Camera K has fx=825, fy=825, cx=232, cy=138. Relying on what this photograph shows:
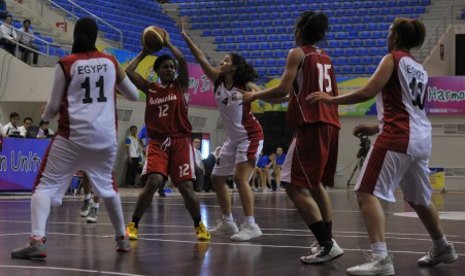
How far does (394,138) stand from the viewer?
5.94 metres

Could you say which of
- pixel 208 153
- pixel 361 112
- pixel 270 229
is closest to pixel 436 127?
pixel 361 112

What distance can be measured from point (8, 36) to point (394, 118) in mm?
16681

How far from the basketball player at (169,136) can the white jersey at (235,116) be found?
0.44 meters

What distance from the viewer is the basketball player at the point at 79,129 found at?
6.60 metres

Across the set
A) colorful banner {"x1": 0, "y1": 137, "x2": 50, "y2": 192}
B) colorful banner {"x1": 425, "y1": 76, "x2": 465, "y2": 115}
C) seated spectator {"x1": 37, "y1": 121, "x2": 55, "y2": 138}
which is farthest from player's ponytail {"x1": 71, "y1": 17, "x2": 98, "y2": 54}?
colorful banner {"x1": 425, "y1": 76, "x2": 465, "y2": 115}

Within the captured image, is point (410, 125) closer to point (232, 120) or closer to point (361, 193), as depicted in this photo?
point (361, 193)

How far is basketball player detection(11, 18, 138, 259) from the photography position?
6.60 m

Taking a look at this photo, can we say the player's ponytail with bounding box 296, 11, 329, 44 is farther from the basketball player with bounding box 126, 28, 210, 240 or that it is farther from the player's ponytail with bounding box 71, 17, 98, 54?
the basketball player with bounding box 126, 28, 210, 240

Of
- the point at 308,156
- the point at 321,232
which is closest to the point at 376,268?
the point at 321,232

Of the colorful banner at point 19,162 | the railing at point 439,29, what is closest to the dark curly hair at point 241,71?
the colorful banner at point 19,162

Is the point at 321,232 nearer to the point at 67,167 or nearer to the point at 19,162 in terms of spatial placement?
the point at 67,167

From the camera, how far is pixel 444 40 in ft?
98.6

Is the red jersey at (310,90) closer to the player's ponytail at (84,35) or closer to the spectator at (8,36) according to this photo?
the player's ponytail at (84,35)

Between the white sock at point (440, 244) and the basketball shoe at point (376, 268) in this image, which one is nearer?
the basketball shoe at point (376, 268)
